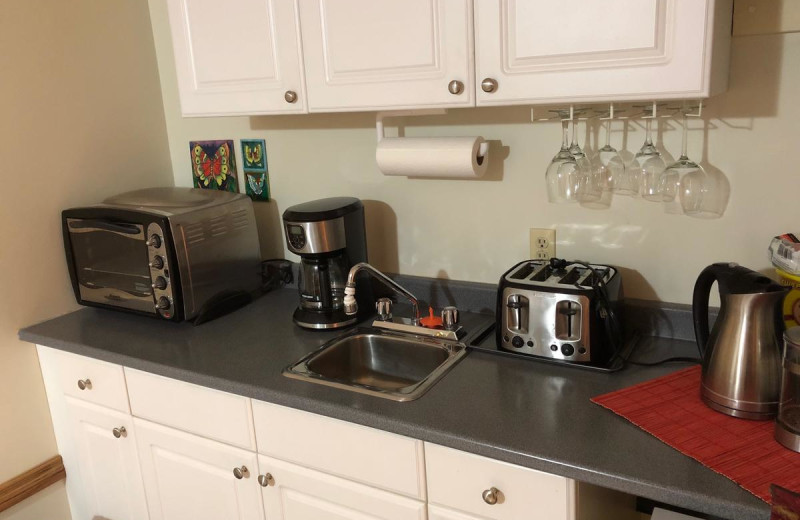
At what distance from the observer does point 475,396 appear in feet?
4.75

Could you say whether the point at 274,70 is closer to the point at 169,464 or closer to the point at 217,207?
the point at 217,207

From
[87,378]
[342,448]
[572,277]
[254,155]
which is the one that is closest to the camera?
[342,448]

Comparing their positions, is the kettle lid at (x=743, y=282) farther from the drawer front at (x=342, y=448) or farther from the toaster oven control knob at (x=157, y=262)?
the toaster oven control knob at (x=157, y=262)

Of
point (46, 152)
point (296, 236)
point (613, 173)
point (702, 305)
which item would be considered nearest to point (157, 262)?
point (296, 236)

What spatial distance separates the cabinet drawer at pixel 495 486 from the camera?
1.25m

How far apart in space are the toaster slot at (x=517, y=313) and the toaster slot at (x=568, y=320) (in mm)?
76

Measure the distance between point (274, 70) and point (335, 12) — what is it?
24cm

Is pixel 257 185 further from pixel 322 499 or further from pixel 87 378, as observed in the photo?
pixel 322 499

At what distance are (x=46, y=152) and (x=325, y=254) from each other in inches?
36.7

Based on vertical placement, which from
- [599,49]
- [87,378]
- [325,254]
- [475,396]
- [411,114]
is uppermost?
[599,49]

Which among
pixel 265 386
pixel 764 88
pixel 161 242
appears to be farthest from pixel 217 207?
pixel 764 88

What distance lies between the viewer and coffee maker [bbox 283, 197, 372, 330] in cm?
182

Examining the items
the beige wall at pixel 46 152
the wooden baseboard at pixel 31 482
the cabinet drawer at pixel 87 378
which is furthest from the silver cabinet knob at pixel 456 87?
the wooden baseboard at pixel 31 482

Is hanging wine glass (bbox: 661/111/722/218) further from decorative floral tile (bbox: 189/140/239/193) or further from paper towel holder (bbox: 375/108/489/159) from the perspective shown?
decorative floral tile (bbox: 189/140/239/193)
